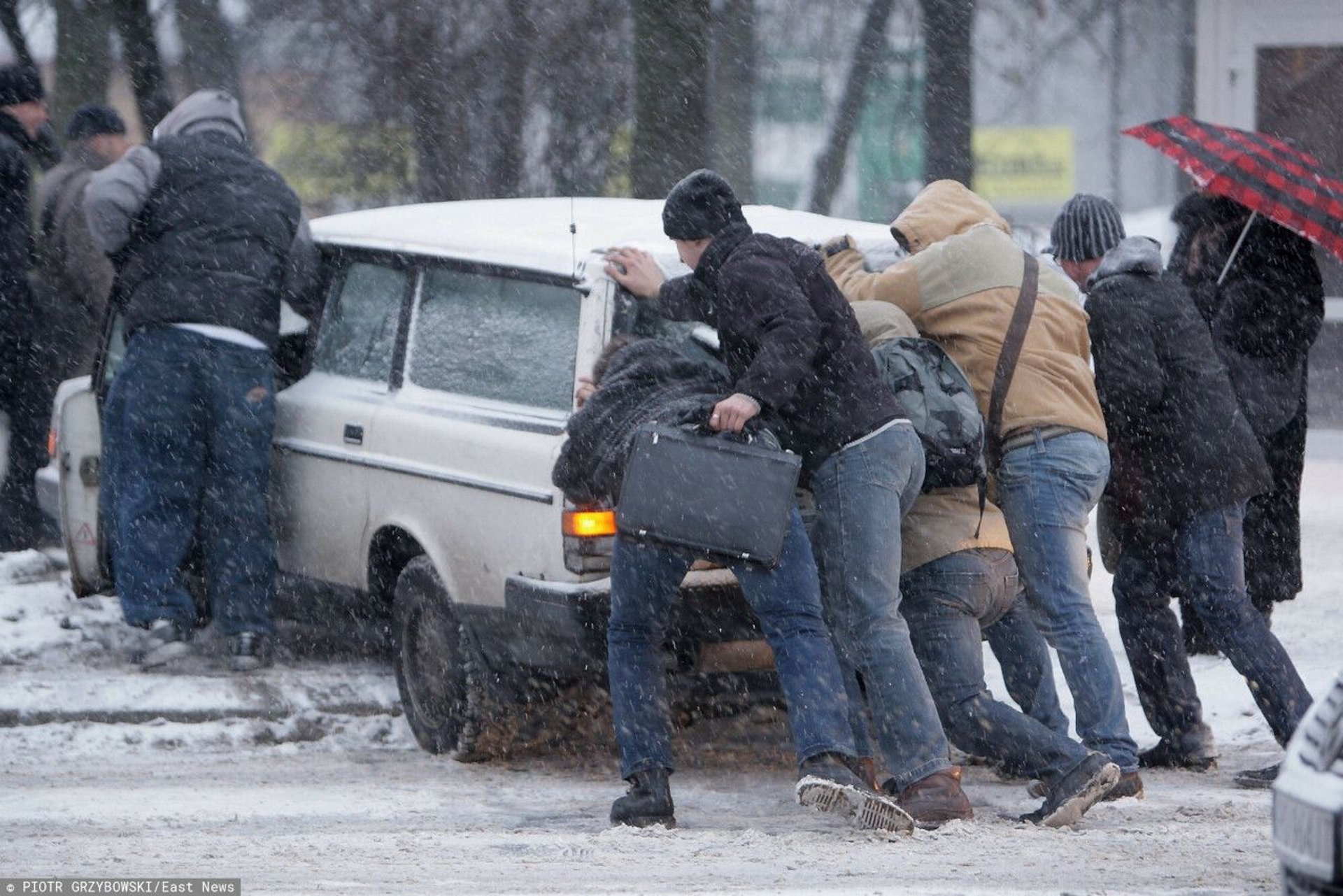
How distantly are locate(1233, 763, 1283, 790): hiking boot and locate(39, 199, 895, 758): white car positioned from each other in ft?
5.29

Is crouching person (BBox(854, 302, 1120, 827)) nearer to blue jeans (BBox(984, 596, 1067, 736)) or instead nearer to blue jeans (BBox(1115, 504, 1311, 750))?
blue jeans (BBox(984, 596, 1067, 736))

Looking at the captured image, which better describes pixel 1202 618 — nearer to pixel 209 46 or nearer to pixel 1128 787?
pixel 1128 787

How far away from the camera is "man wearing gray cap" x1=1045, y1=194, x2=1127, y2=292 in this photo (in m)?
6.43

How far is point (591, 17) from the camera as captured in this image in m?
12.8

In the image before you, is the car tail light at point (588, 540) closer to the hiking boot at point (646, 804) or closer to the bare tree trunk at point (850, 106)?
the hiking boot at point (646, 804)

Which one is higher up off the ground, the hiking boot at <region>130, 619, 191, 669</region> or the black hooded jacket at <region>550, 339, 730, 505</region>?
the black hooded jacket at <region>550, 339, 730, 505</region>

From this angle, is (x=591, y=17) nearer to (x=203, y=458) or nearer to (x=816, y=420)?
(x=203, y=458)

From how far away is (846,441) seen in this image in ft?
18.3

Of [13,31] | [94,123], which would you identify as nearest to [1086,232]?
[94,123]

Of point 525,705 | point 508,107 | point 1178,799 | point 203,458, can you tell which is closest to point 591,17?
point 508,107

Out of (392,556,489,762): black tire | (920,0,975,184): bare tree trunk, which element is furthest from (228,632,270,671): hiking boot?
(920,0,975,184): bare tree trunk

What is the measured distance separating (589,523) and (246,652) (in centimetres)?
210

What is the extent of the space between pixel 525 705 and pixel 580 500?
1.06 meters

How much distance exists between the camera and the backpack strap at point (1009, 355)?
233 inches
